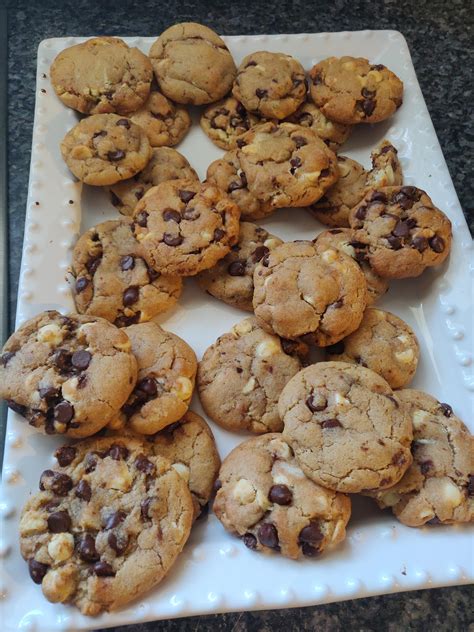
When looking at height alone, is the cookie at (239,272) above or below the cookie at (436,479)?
above

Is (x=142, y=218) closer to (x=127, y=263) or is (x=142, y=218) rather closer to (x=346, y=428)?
(x=127, y=263)

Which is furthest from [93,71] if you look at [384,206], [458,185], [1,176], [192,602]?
[192,602]

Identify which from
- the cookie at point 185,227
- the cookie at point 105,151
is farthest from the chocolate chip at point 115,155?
the cookie at point 185,227

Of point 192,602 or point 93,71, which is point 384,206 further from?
point 192,602

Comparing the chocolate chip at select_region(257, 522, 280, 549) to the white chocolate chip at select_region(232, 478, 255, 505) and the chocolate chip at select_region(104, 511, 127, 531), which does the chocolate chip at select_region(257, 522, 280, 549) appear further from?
the chocolate chip at select_region(104, 511, 127, 531)

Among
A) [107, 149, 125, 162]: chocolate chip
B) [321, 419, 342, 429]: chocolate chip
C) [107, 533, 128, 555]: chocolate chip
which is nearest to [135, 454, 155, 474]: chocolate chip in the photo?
[107, 533, 128, 555]: chocolate chip

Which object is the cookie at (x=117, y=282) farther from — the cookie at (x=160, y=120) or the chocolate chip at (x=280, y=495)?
the chocolate chip at (x=280, y=495)
